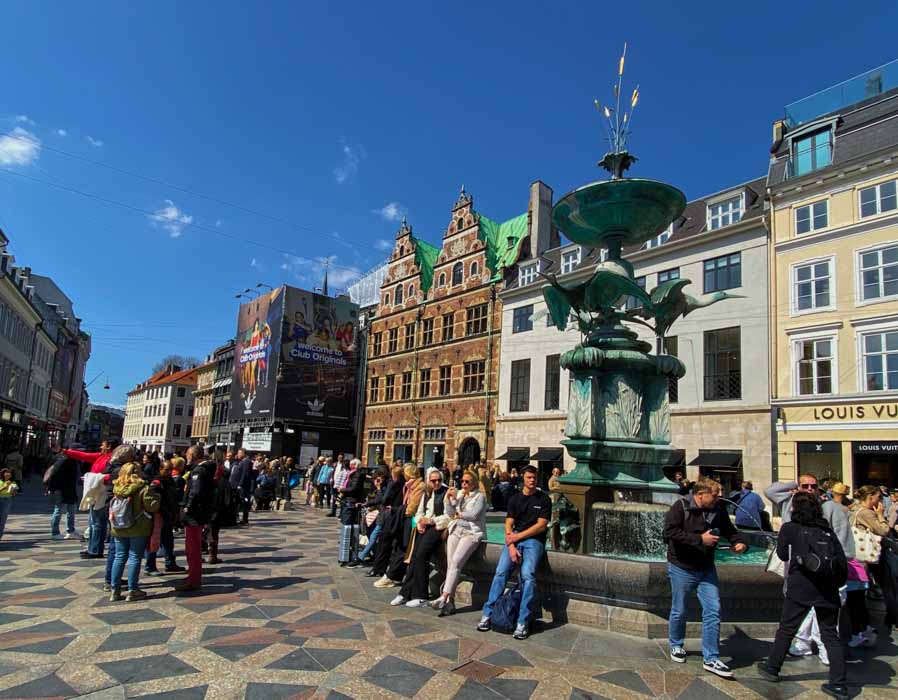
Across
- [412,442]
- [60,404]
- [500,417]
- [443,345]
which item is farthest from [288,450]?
[60,404]

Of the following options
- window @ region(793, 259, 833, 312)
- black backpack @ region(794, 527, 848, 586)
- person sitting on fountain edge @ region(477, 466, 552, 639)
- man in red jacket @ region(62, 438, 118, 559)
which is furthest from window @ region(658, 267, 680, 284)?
man in red jacket @ region(62, 438, 118, 559)

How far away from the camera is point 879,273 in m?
20.1

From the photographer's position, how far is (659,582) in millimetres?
5828

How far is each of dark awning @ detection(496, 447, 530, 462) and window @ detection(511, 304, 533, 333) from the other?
20.9 feet

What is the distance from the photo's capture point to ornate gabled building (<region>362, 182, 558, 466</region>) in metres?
34.5

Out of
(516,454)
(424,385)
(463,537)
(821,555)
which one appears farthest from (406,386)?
(821,555)

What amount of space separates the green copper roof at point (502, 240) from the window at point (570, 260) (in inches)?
146

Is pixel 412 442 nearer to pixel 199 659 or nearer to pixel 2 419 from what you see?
pixel 2 419

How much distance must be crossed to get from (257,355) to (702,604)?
45701 mm

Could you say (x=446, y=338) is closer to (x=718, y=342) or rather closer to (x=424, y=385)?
(x=424, y=385)

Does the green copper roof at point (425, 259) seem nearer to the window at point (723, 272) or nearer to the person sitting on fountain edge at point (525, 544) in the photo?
the window at point (723, 272)

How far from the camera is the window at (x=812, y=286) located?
2139 centimetres

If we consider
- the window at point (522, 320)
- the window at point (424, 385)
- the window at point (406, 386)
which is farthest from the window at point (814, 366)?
the window at point (406, 386)

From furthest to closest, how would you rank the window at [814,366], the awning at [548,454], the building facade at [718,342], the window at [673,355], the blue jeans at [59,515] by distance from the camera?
the awning at [548,454]
the window at [673,355]
the building facade at [718,342]
the window at [814,366]
the blue jeans at [59,515]
